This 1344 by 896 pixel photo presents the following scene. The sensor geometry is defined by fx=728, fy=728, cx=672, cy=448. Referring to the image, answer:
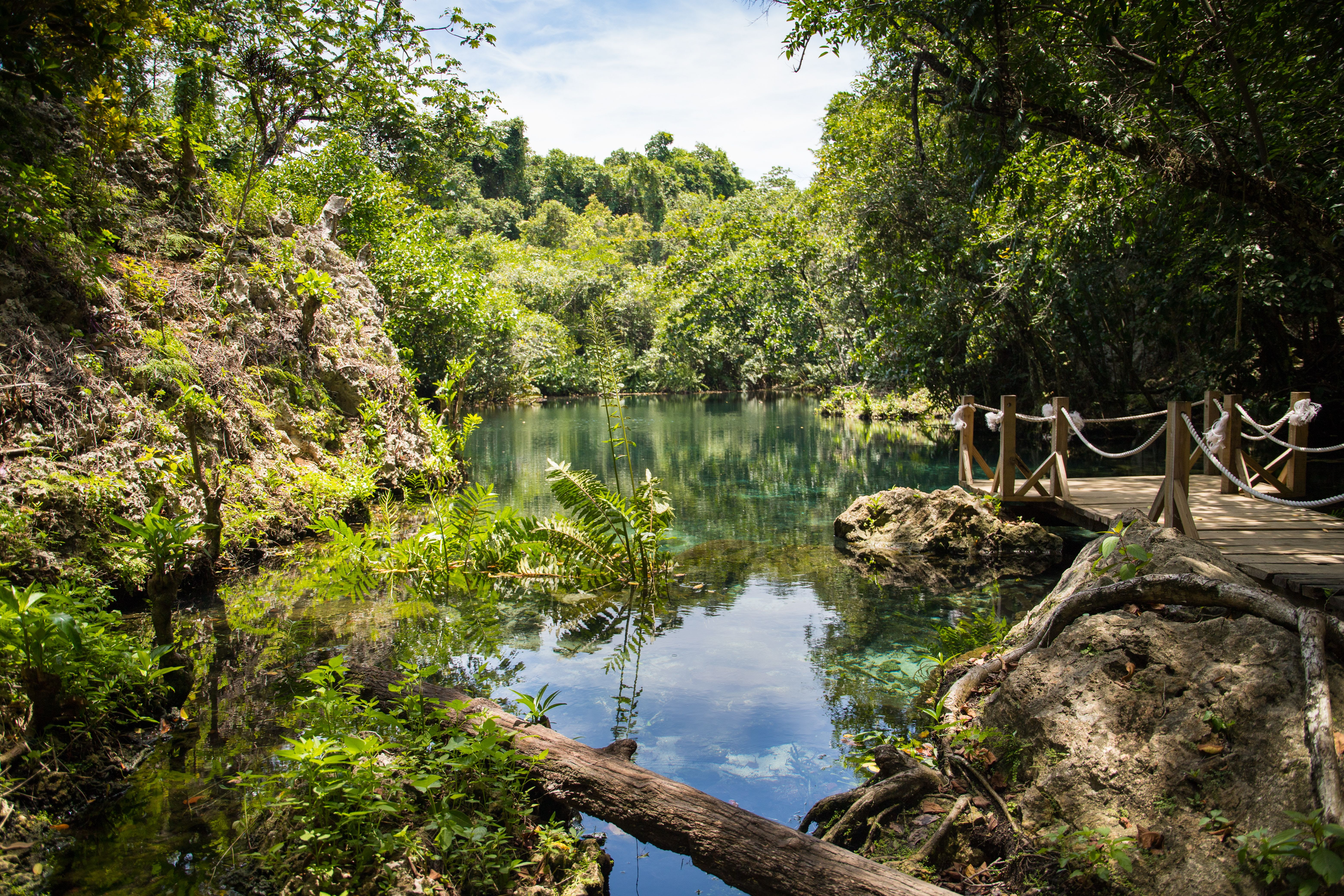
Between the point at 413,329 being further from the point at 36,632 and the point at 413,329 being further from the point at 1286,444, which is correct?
the point at 1286,444

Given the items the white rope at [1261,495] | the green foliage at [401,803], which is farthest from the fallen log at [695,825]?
the white rope at [1261,495]

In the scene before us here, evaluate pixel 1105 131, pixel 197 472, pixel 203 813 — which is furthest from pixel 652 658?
pixel 1105 131

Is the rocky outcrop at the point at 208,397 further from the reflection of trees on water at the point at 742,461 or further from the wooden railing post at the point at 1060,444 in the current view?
the wooden railing post at the point at 1060,444

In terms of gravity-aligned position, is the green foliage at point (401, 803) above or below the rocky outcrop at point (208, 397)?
below

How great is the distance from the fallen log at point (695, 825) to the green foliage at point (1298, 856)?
967mm

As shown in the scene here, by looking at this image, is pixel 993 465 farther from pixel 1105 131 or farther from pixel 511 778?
pixel 511 778

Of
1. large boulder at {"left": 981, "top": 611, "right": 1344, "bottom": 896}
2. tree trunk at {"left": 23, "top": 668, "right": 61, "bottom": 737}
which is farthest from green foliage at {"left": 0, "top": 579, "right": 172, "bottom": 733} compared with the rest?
large boulder at {"left": 981, "top": 611, "right": 1344, "bottom": 896}

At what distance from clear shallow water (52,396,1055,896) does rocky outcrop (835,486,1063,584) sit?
373 millimetres

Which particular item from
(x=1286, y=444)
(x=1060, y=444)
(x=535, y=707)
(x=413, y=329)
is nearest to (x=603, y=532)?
(x=535, y=707)

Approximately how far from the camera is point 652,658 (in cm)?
589

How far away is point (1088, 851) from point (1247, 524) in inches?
215

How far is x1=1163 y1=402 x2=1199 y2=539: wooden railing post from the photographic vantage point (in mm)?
5938

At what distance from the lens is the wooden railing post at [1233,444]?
23.7 feet

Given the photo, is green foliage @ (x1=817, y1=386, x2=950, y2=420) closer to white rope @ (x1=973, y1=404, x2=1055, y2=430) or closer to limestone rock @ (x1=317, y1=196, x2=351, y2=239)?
white rope @ (x1=973, y1=404, x2=1055, y2=430)
